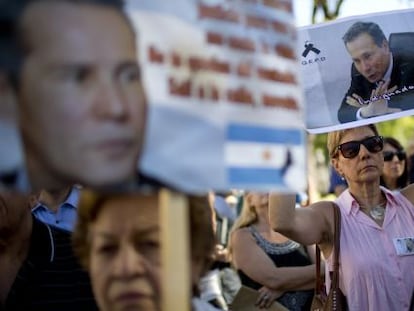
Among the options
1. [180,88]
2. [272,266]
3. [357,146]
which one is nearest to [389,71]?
[357,146]

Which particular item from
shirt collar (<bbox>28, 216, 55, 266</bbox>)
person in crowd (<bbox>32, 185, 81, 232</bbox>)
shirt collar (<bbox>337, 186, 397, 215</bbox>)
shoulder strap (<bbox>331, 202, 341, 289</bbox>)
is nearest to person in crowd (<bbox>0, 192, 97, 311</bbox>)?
shirt collar (<bbox>28, 216, 55, 266</bbox>)

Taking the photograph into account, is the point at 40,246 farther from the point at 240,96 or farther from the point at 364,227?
the point at 364,227

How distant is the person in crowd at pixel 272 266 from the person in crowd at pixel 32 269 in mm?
1452

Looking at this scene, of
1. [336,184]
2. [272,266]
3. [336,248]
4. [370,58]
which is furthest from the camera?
[336,184]

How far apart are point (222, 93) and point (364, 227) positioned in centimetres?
181

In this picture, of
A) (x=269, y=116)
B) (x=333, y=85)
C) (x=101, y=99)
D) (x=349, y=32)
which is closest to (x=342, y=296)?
(x=333, y=85)

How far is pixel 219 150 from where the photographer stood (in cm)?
185

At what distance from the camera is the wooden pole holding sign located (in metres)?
1.82

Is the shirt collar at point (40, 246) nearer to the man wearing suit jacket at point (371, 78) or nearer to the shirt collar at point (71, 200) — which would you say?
the shirt collar at point (71, 200)

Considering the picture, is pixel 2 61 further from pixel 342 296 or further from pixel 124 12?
pixel 342 296

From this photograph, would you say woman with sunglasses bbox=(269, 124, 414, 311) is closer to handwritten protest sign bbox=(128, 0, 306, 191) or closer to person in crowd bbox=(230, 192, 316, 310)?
person in crowd bbox=(230, 192, 316, 310)

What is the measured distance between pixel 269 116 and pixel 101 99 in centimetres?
45

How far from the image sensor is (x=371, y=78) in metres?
3.37

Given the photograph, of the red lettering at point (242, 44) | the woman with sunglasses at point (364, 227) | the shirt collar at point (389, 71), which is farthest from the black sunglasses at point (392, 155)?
the red lettering at point (242, 44)
